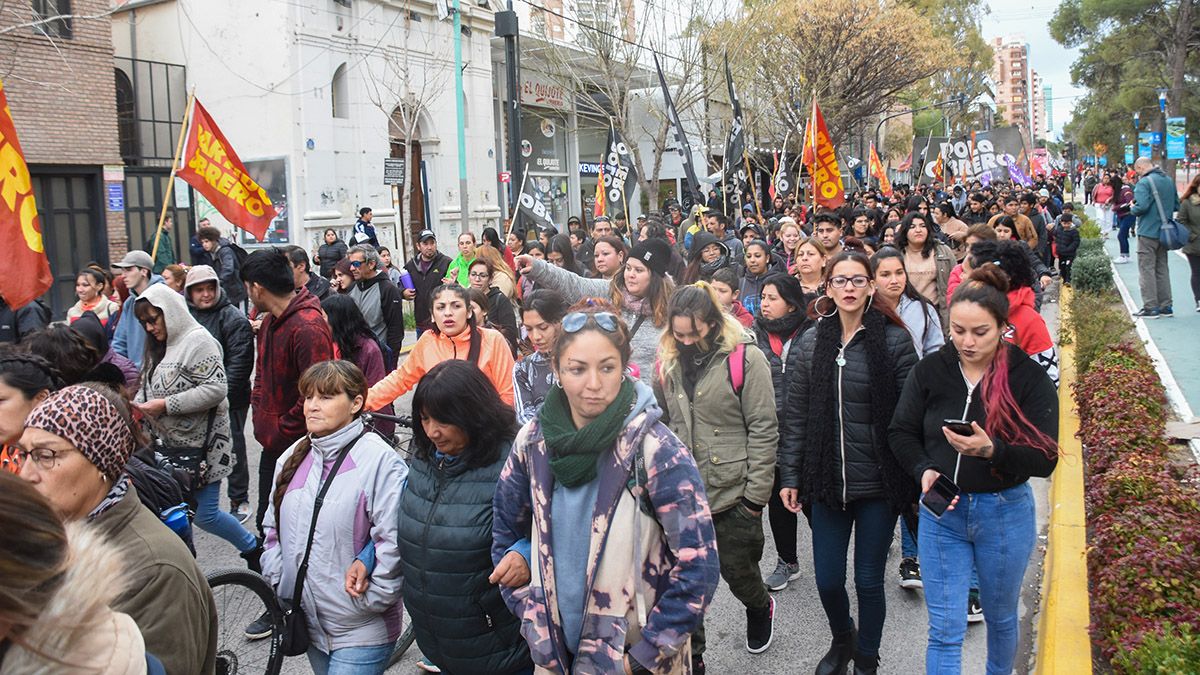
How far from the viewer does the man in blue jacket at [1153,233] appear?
11719 millimetres

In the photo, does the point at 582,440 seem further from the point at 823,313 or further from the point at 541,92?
the point at 541,92

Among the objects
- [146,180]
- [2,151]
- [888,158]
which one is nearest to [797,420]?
[2,151]

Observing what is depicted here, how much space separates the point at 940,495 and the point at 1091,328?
24.7 ft

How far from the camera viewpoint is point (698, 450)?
439 cm

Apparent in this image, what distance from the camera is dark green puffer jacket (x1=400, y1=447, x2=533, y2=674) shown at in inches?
123

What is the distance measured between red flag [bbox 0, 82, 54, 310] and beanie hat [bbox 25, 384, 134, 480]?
13.4ft

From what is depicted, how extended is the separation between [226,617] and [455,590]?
69.6 inches

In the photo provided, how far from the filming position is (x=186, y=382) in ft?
18.0

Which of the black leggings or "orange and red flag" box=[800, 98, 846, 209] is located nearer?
the black leggings

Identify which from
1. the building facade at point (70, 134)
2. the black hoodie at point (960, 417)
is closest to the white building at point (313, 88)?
the building facade at point (70, 134)

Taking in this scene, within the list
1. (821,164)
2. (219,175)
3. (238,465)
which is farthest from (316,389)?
(821,164)

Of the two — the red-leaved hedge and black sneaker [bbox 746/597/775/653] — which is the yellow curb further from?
black sneaker [bbox 746/597/775/653]

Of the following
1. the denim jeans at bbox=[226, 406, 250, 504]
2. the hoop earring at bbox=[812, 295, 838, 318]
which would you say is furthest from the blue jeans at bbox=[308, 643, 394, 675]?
the denim jeans at bbox=[226, 406, 250, 504]

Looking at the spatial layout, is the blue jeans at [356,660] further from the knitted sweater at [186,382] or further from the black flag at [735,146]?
the black flag at [735,146]
